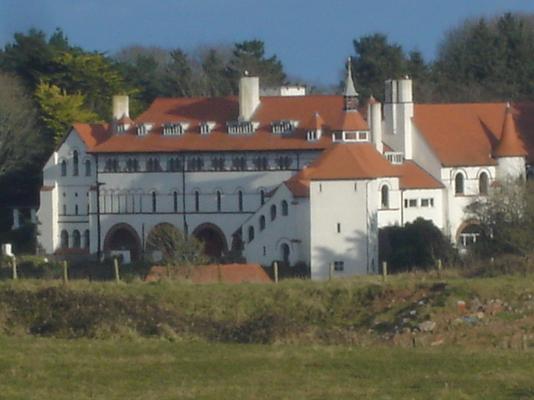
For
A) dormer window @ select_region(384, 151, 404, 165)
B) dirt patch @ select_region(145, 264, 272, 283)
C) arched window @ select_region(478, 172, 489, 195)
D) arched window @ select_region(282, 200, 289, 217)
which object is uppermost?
dormer window @ select_region(384, 151, 404, 165)

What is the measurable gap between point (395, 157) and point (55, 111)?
1830cm

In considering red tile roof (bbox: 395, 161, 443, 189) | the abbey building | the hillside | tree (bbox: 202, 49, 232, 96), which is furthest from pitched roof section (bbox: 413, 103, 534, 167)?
the hillside

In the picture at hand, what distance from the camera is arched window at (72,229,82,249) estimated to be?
8231cm

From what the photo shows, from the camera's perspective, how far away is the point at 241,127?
80562 mm

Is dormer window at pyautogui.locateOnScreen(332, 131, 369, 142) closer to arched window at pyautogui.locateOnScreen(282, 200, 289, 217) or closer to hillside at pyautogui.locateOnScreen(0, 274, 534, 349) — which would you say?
arched window at pyautogui.locateOnScreen(282, 200, 289, 217)

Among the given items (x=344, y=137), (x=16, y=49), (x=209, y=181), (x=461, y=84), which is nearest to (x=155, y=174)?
(x=209, y=181)

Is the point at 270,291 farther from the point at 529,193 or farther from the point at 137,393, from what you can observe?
the point at 529,193

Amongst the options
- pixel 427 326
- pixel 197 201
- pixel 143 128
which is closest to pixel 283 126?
pixel 197 201

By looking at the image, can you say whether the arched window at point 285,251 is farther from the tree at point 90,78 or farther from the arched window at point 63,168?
the tree at point 90,78

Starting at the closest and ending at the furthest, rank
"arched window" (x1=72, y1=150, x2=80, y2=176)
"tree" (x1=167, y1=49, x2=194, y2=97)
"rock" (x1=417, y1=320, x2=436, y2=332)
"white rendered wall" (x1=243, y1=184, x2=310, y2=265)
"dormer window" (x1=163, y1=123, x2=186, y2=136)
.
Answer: "rock" (x1=417, y1=320, x2=436, y2=332) < "white rendered wall" (x1=243, y1=184, x2=310, y2=265) < "dormer window" (x1=163, y1=123, x2=186, y2=136) < "arched window" (x1=72, y1=150, x2=80, y2=176) < "tree" (x1=167, y1=49, x2=194, y2=97)

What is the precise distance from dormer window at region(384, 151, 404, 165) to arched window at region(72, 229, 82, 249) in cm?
1385

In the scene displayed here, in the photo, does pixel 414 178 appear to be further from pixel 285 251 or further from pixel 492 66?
pixel 492 66

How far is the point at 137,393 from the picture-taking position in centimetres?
2283

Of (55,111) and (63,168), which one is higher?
(55,111)
